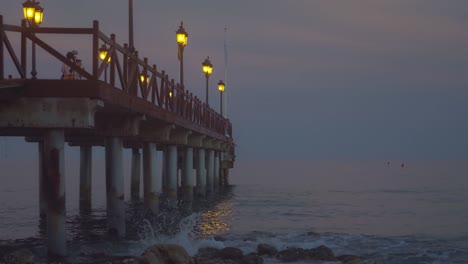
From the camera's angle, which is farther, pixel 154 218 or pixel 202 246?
pixel 154 218

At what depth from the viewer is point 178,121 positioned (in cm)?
2547

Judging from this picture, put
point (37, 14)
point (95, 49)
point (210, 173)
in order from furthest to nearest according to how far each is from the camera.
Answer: point (210, 173) < point (37, 14) < point (95, 49)

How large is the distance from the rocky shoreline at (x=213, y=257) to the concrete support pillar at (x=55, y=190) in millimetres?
715

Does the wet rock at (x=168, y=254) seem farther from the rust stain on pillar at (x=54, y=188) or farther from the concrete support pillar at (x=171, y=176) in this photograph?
the concrete support pillar at (x=171, y=176)

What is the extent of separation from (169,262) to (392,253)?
9.74m

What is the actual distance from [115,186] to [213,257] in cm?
347

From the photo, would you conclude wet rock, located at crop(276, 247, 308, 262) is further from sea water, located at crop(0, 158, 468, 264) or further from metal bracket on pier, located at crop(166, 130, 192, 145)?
metal bracket on pier, located at crop(166, 130, 192, 145)

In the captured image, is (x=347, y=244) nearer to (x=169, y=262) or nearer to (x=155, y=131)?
(x=155, y=131)

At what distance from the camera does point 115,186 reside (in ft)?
60.6

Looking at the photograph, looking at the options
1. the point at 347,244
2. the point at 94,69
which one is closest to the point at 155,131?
the point at 347,244

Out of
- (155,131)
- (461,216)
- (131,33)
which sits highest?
(131,33)

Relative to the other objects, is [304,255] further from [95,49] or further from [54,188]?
[95,49]

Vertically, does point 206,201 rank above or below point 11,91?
below

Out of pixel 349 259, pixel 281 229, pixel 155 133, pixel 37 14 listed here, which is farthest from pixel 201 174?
pixel 349 259
